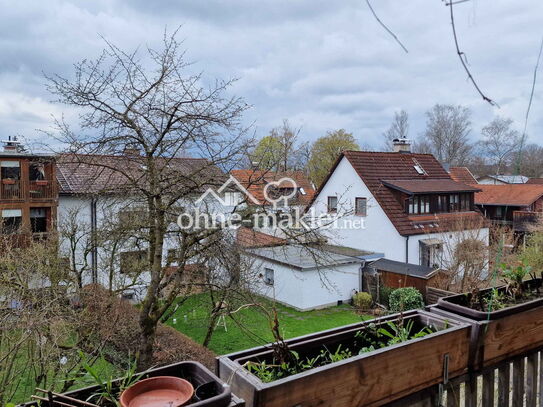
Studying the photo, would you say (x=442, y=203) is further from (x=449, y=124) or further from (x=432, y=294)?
(x=449, y=124)

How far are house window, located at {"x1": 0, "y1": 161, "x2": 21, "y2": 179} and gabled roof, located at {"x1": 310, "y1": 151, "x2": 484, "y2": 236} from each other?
931 cm

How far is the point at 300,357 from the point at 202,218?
4.75m

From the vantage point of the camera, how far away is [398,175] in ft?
42.4

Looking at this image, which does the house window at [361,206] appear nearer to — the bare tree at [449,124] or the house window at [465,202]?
the house window at [465,202]

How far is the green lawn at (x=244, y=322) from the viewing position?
26.8ft

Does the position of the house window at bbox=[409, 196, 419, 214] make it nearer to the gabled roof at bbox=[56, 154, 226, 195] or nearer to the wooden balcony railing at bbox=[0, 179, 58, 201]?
the gabled roof at bbox=[56, 154, 226, 195]

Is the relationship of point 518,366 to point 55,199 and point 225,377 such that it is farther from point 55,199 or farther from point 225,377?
point 55,199

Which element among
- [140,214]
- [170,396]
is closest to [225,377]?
[170,396]

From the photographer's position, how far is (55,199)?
37.3 feet

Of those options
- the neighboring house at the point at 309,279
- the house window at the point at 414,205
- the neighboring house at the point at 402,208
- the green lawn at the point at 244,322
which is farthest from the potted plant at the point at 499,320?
the house window at the point at 414,205

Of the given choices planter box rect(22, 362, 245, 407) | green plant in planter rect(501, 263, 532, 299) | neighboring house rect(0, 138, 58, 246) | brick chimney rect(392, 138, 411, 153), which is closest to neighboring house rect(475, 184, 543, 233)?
brick chimney rect(392, 138, 411, 153)

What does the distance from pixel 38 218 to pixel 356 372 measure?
42.2ft

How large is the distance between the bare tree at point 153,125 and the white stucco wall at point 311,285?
5275 millimetres

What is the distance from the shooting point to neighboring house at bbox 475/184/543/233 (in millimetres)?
15305
